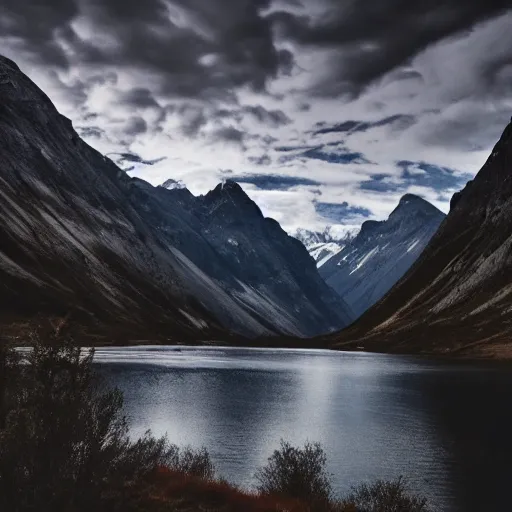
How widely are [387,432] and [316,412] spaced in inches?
619

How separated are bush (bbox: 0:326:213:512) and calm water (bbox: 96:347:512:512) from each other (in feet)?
61.3

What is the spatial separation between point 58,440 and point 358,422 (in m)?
50.2

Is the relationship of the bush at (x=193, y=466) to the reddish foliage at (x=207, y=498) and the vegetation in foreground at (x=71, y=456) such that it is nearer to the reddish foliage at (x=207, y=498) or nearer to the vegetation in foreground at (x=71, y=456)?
the reddish foliage at (x=207, y=498)

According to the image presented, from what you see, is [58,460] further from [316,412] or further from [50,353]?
[316,412]

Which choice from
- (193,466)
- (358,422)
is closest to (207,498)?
(193,466)

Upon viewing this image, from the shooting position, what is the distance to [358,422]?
214ft

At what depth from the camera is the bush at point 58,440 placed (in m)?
18.9

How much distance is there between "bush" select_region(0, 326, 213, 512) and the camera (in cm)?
1889

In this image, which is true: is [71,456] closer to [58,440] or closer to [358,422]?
[58,440]

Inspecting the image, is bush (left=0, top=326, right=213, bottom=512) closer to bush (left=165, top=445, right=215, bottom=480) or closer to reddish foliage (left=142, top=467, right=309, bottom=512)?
reddish foliage (left=142, top=467, right=309, bottom=512)

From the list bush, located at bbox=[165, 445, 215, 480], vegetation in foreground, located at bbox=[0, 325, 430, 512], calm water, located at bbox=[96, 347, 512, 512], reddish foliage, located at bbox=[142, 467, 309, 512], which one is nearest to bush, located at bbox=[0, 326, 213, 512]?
vegetation in foreground, located at bbox=[0, 325, 430, 512]

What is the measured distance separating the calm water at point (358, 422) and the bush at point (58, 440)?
18.7m

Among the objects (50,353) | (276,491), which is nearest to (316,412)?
(276,491)

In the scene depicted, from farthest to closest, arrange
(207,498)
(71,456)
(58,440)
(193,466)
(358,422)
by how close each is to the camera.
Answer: (358,422)
(193,466)
(207,498)
(71,456)
(58,440)
